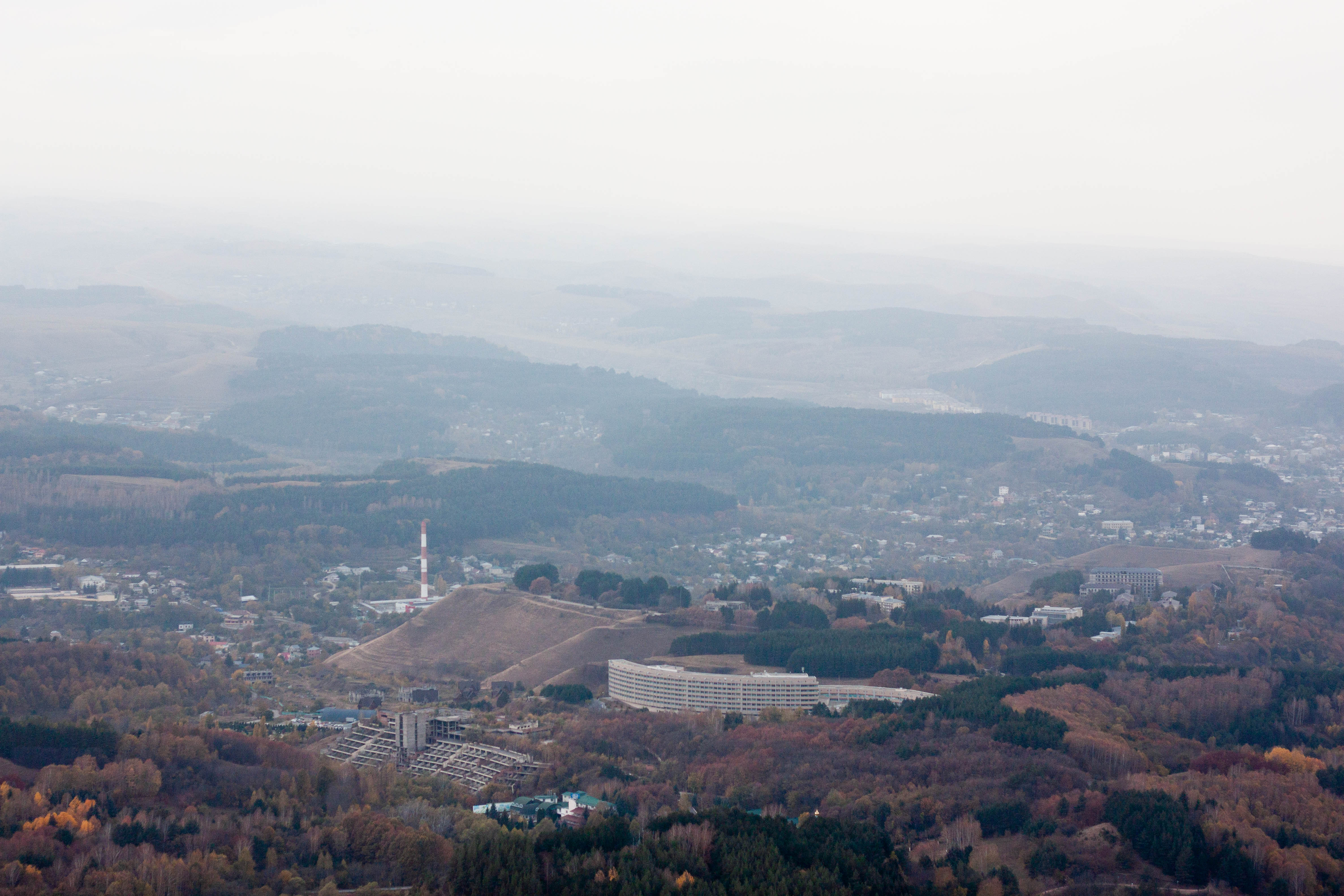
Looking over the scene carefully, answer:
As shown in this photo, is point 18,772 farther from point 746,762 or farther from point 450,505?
point 450,505

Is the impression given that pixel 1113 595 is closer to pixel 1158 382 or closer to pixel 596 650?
pixel 596 650

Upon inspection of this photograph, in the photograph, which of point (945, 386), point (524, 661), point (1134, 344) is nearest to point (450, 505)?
point (524, 661)

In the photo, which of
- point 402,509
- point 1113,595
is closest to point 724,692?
point 1113,595

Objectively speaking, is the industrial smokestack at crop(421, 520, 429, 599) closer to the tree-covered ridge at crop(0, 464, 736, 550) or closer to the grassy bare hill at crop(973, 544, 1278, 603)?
the tree-covered ridge at crop(0, 464, 736, 550)

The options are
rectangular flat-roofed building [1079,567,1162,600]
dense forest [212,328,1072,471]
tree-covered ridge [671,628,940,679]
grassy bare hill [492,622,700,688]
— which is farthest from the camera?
dense forest [212,328,1072,471]

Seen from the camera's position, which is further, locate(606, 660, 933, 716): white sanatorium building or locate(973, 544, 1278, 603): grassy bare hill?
locate(973, 544, 1278, 603): grassy bare hill

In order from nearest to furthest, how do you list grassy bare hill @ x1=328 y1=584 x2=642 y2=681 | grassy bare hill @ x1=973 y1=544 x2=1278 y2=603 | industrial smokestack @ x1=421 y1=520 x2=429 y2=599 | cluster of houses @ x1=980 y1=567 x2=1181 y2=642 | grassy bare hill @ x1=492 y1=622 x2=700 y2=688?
1. grassy bare hill @ x1=492 y1=622 x2=700 y2=688
2. grassy bare hill @ x1=328 y1=584 x2=642 y2=681
3. cluster of houses @ x1=980 y1=567 x2=1181 y2=642
4. grassy bare hill @ x1=973 y1=544 x2=1278 y2=603
5. industrial smokestack @ x1=421 y1=520 x2=429 y2=599

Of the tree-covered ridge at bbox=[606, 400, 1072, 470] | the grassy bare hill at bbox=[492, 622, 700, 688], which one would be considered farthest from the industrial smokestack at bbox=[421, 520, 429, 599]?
the tree-covered ridge at bbox=[606, 400, 1072, 470]
